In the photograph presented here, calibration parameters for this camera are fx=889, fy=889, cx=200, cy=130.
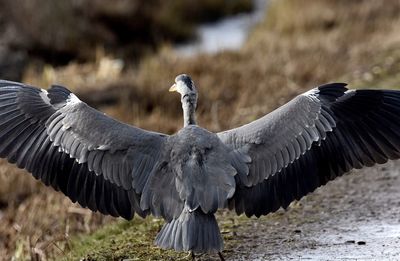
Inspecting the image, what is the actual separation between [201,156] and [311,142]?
0.70 m

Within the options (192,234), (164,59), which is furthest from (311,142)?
(164,59)

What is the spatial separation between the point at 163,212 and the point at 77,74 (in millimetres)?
9127

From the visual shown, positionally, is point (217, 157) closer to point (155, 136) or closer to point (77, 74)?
point (155, 136)

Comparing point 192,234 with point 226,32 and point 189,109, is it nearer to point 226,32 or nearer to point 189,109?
point 189,109

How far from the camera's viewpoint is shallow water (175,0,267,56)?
17984 millimetres

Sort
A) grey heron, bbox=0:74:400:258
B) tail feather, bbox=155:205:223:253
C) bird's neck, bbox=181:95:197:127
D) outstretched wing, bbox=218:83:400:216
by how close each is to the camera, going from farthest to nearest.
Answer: bird's neck, bbox=181:95:197:127 < outstretched wing, bbox=218:83:400:216 < grey heron, bbox=0:74:400:258 < tail feather, bbox=155:205:223:253

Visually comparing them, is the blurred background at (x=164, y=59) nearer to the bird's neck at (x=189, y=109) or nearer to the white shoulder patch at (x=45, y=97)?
the bird's neck at (x=189, y=109)

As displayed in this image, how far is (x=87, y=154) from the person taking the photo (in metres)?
5.53

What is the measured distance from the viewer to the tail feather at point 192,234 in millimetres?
5152

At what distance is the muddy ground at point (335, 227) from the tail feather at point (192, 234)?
76cm

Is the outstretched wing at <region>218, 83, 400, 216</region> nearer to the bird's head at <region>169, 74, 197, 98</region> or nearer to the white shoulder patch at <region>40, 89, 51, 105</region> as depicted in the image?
the bird's head at <region>169, 74, 197, 98</region>

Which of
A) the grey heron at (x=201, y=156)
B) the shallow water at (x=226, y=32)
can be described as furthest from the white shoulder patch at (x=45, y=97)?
the shallow water at (x=226, y=32)

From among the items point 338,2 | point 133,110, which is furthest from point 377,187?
point 338,2

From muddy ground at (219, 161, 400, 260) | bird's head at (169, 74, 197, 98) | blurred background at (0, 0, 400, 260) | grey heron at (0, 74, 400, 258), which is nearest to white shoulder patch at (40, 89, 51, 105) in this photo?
grey heron at (0, 74, 400, 258)
